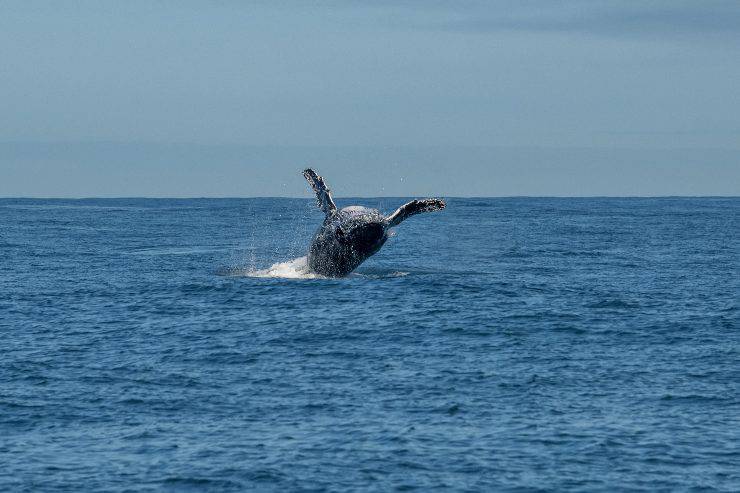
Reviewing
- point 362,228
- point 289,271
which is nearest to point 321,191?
point 362,228

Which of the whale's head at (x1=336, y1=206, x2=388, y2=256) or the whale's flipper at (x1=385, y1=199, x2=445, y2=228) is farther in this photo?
the whale's head at (x1=336, y1=206, x2=388, y2=256)

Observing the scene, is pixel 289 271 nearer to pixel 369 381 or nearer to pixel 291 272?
pixel 291 272

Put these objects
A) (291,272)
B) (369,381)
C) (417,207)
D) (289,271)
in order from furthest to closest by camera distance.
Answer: (289,271), (291,272), (417,207), (369,381)

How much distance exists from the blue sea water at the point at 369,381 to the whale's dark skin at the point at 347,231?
985 mm

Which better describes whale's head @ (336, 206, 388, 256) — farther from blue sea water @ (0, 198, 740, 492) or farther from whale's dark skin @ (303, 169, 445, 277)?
blue sea water @ (0, 198, 740, 492)

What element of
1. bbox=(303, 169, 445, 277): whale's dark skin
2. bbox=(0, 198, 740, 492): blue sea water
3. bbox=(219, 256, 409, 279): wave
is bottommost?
bbox=(0, 198, 740, 492): blue sea water

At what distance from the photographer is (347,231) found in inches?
1644

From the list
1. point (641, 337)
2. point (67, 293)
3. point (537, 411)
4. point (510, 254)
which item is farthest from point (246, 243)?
point (537, 411)

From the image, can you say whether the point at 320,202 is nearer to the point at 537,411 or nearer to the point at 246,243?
the point at 537,411

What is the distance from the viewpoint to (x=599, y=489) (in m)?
20.5

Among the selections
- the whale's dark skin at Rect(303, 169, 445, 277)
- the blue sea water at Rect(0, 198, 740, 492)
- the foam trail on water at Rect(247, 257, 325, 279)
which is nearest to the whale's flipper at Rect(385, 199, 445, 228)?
the whale's dark skin at Rect(303, 169, 445, 277)

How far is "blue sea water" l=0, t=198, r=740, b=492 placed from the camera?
2177cm

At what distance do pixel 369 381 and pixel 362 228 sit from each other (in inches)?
510

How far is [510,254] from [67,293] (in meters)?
31.6
